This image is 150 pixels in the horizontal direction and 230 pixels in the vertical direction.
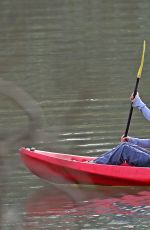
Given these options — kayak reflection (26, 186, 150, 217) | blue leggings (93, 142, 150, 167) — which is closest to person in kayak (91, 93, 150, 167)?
blue leggings (93, 142, 150, 167)

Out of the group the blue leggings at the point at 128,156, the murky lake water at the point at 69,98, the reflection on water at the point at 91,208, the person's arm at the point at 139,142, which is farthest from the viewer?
the person's arm at the point at 139,142

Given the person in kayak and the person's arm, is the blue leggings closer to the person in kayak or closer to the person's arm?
the person in kayak

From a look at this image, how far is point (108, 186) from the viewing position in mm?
10680

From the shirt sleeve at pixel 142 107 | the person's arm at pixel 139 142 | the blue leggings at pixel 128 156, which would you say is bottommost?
the blue leggings at pixel 128 156

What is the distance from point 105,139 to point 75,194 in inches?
317

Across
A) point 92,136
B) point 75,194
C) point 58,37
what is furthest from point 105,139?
point 58,37

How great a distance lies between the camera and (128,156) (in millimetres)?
10414

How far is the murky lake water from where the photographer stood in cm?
438

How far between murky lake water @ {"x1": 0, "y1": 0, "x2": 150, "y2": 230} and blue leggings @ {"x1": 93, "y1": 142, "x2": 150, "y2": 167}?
1.09 feet

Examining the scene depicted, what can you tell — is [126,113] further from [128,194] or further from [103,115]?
[128,194]

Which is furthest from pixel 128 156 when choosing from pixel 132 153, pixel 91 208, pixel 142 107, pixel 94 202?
pixel 91 208

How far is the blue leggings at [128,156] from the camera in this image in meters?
10.3

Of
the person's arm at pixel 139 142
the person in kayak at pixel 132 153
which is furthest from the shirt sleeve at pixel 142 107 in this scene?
the person's arm at pixel 139 142

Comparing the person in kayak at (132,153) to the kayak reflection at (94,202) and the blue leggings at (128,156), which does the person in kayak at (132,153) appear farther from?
the kayak reflection at (94,202)
